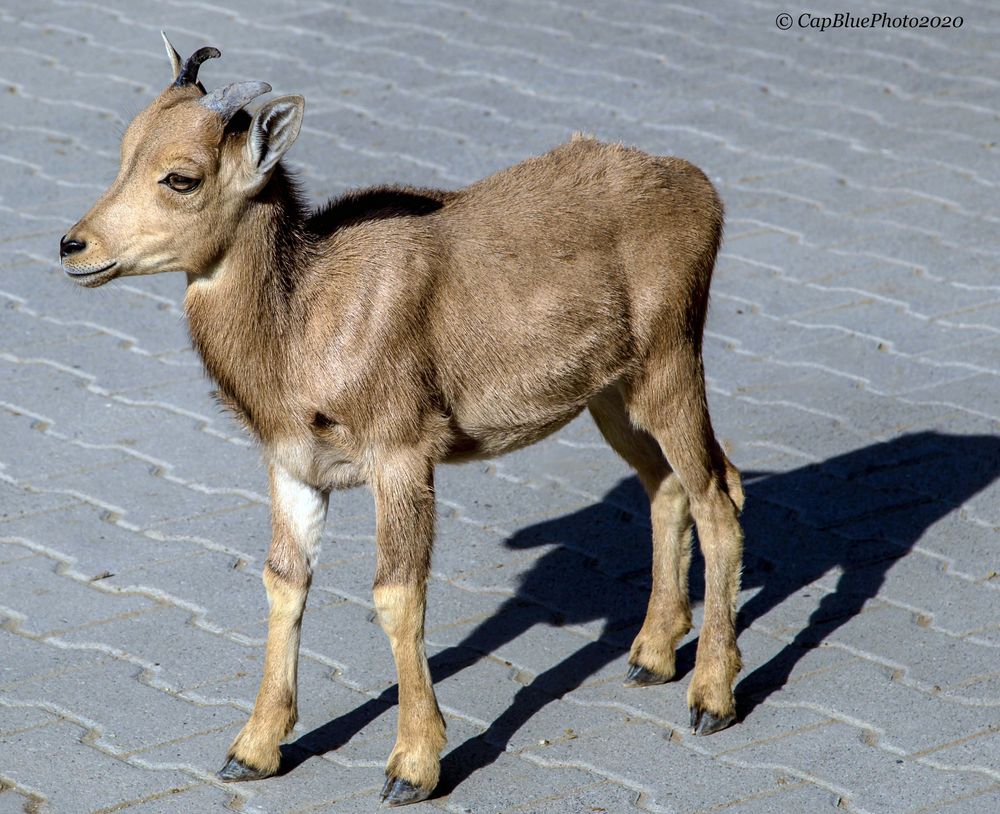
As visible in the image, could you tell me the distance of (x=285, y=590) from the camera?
4.79 m

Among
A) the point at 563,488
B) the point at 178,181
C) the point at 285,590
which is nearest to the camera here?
the point at 178,181

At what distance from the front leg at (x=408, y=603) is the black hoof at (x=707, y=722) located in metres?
0.89

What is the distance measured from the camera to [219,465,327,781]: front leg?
186 inches

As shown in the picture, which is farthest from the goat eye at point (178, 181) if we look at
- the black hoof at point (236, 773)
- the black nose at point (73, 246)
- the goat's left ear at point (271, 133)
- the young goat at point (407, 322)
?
the black hoof at point (236, 773)

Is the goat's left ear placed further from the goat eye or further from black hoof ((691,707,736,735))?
black hoof ((691,707,736,735))

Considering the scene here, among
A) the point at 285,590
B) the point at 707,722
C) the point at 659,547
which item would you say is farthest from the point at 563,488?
the point at 285,590

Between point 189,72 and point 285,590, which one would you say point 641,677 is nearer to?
point 285,590

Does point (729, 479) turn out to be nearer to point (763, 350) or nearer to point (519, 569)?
point (519, 569)

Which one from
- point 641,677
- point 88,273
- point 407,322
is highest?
point 88,273

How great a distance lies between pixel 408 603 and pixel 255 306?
1.02 metres

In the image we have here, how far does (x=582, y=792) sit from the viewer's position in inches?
180

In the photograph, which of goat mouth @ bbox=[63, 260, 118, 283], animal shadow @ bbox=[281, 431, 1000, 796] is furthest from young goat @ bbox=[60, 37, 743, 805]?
animal shadow @ bbox=[281, 431, 1000, 796]

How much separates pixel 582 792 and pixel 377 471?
1.18 meters

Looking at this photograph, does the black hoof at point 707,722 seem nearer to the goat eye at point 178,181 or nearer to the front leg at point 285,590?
the front leg at point 285,590
